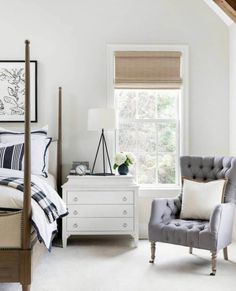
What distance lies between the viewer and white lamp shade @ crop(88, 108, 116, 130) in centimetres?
484

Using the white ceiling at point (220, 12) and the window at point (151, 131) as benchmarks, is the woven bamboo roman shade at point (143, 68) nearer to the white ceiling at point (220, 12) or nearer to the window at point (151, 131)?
the window at point (151, 131)

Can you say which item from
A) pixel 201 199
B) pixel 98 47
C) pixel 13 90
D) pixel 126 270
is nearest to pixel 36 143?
pixel 13 90

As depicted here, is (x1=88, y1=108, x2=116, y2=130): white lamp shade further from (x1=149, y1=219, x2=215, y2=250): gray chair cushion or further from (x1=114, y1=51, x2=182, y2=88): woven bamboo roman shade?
(x1=149, y1=219, x2=215, y2=250): gray chair cushion

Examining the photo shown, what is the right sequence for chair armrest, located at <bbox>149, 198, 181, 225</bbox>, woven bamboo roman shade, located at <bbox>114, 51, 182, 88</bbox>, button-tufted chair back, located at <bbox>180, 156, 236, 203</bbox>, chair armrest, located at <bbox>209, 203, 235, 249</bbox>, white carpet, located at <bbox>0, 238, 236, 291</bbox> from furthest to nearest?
woven bamboo roman shade, located at <bbox>114, 51, 182, 88</bbox>
button-tufted chair back, located at <bbox>180, 156, 236, 203</bbox>
chair armrest, located at <bbox>149, 198, 181, 225</bbox>
chair armrest, located at <bbox>209, 203, 235, 249</bbox>
white carpet, located at <bbox>0, 238, 236, 291</bbox>

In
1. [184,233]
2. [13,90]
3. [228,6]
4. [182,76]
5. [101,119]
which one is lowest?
[184,233]

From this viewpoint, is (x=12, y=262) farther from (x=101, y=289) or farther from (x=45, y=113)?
(x=45, y=113)

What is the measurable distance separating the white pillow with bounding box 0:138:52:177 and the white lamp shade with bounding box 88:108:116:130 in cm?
55

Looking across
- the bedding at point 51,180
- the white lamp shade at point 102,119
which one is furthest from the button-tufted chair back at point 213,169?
the bedding at point 51,180

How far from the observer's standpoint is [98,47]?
5.27 metres

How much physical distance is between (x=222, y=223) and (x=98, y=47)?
2.54 meters

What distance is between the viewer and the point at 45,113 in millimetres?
5258

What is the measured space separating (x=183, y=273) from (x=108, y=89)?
2.36 m

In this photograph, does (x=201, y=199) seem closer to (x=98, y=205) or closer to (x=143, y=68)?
(x=98, y=205)

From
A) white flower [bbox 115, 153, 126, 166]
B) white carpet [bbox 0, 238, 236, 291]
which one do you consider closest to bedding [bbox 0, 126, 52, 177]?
white flower [bbox 115, 153, 126, 166]
